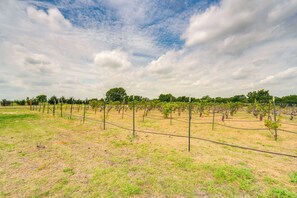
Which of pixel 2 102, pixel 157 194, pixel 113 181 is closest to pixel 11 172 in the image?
pixel 113 181

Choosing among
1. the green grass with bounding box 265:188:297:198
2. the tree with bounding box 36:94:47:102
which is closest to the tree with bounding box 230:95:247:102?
the tree with bounding box 36:94:47:102

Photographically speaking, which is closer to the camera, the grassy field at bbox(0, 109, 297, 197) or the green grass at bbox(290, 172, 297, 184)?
the grassy field at bbox(0, 109, 297, 197)

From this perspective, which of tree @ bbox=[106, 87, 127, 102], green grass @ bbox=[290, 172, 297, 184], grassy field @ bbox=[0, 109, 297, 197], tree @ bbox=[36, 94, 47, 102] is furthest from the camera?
tree @ bbox=[106, 87, 127, 102]

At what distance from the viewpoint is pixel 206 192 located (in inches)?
135

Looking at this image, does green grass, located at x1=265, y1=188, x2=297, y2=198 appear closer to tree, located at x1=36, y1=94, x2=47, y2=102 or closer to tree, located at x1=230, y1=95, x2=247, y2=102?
tree, located at x1=36, y1=94, x2=47, y2=102

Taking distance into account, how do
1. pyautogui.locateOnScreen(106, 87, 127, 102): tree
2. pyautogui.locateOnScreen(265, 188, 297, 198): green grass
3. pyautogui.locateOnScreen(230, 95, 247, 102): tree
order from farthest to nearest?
1. pyautogui.locateOnScreen(106, 87, 127, 102): tree
2. pyautogui.locateOnScreen(230, 95, 247, 102): tree
3. pyautogui.locateOnScreen(265, 188, 297, 198): green grass

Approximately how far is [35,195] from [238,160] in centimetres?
607

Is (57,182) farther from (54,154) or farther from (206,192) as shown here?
(206,192)

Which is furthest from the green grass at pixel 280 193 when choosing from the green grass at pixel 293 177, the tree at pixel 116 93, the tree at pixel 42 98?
the tree at pixel 116 93

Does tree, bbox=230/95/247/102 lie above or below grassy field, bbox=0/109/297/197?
above

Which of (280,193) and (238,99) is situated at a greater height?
(238,99)

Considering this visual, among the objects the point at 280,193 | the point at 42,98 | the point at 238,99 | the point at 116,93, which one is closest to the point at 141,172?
the point at 280,193

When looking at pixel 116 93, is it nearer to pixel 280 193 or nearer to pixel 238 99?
pixel 238 99

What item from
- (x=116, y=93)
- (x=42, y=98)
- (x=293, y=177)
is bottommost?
(x=293, y=177)
